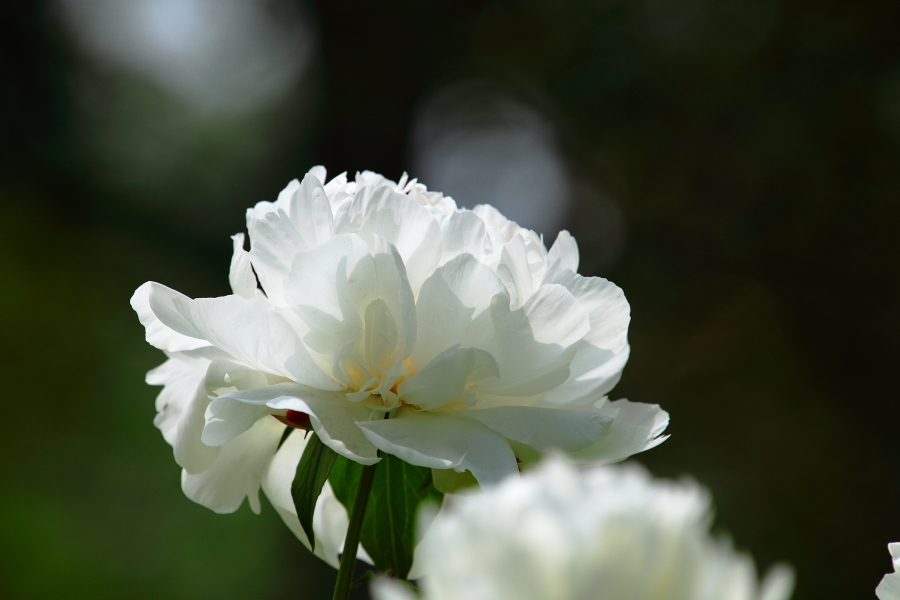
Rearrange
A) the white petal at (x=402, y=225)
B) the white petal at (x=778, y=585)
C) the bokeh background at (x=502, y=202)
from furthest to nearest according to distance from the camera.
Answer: the bokeh background at (x=502, y=202) < the white petal at (x=402, y=225) < the white petal at (x=778, y=585)

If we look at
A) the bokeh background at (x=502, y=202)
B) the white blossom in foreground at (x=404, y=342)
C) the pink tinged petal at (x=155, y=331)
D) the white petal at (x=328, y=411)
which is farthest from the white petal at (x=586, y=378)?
the bokeh background at (x=502, y=202)

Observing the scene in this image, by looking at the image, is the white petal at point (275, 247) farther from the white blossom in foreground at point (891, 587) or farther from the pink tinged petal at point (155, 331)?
the white blossom in foreground at point (891, 587)

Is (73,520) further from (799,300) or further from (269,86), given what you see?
(799,300)

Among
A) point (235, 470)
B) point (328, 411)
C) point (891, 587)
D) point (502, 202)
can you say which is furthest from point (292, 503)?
point (502, 202)

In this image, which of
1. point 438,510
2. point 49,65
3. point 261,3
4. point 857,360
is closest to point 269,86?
point 261,3

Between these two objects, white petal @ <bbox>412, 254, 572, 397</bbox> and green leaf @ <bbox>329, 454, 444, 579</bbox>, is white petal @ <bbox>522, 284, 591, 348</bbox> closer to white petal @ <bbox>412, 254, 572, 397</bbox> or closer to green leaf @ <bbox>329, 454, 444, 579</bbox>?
white petal @ <bbox>412, 254, 572, 397</bbox>
